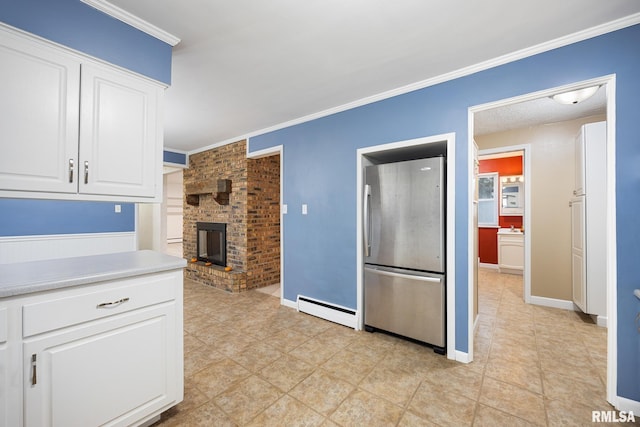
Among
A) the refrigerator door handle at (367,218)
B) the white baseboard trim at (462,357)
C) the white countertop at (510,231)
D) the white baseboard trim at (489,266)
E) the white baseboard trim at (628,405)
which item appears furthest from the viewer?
the white baseboard trim at (489,266)

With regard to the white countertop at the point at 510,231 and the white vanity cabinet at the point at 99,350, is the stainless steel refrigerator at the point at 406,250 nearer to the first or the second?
the white vanity cabinet at the point at 99,350

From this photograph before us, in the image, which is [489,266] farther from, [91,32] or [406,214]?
[91,32]

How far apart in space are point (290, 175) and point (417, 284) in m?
2.18

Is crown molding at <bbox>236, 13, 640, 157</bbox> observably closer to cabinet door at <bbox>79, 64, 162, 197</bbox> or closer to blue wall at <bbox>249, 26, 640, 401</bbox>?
blue wall at <bbox>249, 26, 640, 401</bbox>

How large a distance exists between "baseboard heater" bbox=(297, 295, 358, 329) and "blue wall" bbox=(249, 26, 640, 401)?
9 cm

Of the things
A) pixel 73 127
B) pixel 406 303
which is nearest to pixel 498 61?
pixel 406 303

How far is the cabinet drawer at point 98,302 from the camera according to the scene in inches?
46.5

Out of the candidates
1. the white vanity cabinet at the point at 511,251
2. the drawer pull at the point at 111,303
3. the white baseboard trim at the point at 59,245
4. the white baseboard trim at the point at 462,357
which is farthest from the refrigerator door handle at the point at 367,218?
Answer: the white vanity cabinet at the point at 511,251

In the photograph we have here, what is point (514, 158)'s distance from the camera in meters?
5.92

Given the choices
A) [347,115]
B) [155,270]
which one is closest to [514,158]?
[347,115]

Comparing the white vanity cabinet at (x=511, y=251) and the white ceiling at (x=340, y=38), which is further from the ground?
the white ceiling at (x=340, y=38)

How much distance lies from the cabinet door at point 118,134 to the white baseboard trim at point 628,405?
3.38m

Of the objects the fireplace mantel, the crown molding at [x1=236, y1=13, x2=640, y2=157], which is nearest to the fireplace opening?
the fireplace mantel

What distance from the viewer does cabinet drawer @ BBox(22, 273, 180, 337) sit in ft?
3.87
